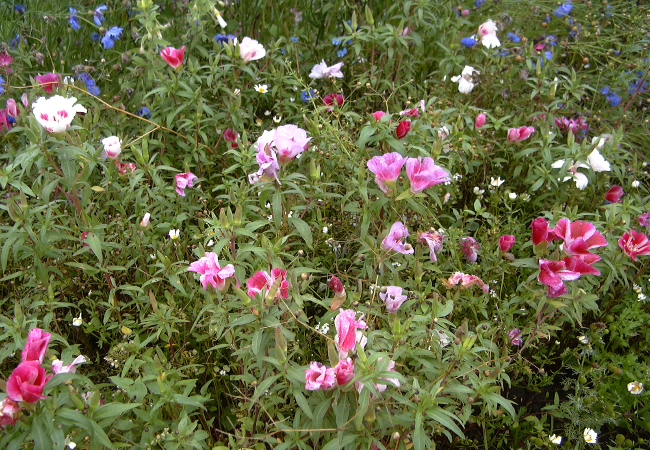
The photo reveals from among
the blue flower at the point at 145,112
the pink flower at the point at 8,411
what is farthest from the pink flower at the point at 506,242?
the blue flower at the point at 145,112

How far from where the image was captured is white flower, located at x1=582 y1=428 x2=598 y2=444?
191 cm

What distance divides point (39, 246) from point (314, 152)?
1107mm

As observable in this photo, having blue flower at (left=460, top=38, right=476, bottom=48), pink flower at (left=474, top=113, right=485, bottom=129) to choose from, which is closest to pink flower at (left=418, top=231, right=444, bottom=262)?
pink flower at (left=474, top=113, right=485, bottom=129)

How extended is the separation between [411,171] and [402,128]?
39 cm

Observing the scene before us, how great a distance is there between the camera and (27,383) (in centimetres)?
122

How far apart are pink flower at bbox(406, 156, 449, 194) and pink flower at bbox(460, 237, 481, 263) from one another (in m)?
0.55

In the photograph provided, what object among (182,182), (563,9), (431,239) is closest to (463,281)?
(431,239)

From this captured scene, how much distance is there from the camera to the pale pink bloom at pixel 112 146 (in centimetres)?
200

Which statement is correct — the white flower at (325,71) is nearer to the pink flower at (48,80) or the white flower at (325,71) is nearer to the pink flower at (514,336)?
the pink flower at (48,80)

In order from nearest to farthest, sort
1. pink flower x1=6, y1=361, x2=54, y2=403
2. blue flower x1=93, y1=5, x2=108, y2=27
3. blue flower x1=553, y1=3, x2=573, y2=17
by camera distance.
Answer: pink flower x1=6, y1=361, x2=54, y2=403
blue flower x1=93, y1=5, x2=108, y2=27
blue flower x1=553, y1=3, x2=573, y2=17

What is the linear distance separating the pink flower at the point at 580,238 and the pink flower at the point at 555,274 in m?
0.07

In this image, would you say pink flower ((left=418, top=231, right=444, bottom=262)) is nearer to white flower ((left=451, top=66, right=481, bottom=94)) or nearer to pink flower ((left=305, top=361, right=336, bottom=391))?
pink flower ((left=305, top=361, right=336, bottom=391))

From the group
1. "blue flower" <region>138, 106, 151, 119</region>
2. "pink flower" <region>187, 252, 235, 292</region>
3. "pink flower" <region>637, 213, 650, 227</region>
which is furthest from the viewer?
"blue flower" <region>138, 106, 151, 119</region>

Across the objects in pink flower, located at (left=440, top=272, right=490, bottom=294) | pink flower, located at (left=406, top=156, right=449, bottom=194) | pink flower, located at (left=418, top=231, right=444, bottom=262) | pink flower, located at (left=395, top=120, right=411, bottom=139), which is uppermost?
pink flower, located at (left=406, top=156, right=449, bottom=194)
